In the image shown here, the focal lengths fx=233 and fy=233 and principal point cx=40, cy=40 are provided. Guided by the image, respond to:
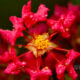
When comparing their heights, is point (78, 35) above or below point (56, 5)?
below

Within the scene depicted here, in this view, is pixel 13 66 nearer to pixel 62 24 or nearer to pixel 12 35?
pixel 12 35

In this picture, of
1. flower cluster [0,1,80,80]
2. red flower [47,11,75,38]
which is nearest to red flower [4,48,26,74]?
flower cluster [0,1,80,80]

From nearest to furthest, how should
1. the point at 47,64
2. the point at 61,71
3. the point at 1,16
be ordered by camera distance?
the point at 61,71 < the point at 47,64 < the point at 1,16

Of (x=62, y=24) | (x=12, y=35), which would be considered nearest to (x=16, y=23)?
(x=12, y=35)

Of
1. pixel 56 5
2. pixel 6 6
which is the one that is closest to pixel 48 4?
pixel 56 5

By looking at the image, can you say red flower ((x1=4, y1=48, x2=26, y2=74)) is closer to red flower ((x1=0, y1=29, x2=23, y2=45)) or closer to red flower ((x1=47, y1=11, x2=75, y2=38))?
red flower ((x1=0, y1=29, x2=23, y2=45))

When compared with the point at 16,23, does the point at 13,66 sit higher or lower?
lower

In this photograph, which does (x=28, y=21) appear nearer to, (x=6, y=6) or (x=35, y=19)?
(x=35, y=19)
